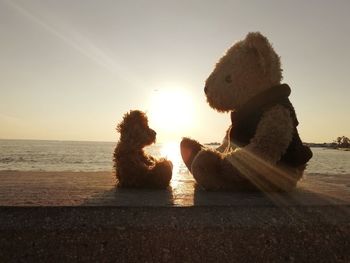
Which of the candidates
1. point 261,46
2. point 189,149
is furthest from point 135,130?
point 261,46

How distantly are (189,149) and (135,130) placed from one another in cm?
79

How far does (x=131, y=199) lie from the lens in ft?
10.5

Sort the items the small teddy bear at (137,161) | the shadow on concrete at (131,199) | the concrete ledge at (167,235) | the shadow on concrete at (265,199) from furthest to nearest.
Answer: the small teddy bear at (137,161)
the shadow on concrete at (265,199)
the shadow on concrete at (131,199)
the concrete ledge at (167,235)

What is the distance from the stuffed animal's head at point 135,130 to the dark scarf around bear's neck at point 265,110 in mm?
1012

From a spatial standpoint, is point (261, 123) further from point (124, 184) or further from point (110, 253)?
point (110, 253)

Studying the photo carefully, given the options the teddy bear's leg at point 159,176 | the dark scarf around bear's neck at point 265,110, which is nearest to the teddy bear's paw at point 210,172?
the teddy bear's leg at point 159,176

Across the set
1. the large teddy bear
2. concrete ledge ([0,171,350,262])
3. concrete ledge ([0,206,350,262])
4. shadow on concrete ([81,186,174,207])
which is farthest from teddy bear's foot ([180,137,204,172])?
concrete ledge ([0,206,350,262])

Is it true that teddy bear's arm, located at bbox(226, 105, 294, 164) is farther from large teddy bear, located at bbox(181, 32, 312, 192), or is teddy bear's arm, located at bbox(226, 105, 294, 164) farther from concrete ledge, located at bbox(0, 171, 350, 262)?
concrete ledge, located at bbox(0, 171, 350, 262)

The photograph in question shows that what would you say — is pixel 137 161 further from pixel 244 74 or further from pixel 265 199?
pixel 244 74

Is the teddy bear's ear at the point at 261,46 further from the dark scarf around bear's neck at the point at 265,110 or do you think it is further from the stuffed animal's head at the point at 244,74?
the dark scarf around bear's neck at the point at 265,110

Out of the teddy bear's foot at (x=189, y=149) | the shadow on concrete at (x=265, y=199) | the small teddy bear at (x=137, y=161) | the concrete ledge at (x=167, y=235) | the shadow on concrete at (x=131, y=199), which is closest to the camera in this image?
the concrete ledge at (x=167, y=235)

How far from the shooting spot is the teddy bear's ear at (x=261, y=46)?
445 centimetres

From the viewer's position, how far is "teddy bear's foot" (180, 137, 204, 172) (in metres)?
4.74

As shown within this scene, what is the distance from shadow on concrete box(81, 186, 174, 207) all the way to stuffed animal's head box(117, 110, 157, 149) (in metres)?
0.63
